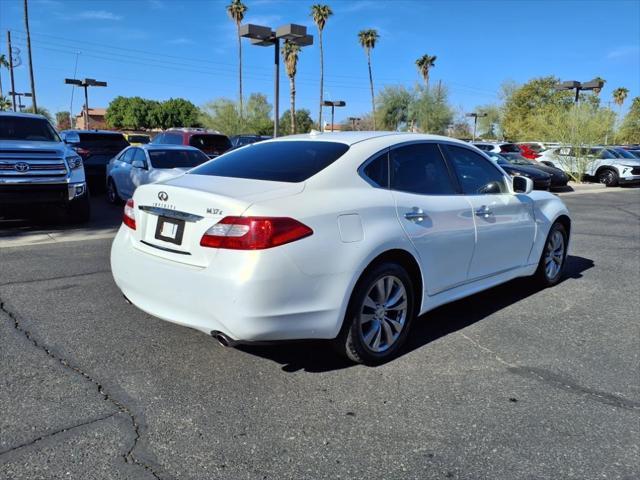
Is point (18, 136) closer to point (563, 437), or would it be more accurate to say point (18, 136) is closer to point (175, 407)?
point (175, 407)

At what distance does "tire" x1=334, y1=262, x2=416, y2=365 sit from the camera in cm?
344

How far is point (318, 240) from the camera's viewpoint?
10.3ft

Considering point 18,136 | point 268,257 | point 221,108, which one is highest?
point 221,108

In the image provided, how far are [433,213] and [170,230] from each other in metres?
1.91

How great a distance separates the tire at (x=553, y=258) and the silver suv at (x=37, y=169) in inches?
279

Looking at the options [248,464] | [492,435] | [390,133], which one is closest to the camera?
[248,464]

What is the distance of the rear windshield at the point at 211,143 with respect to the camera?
52.0 ft

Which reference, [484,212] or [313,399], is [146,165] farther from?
[313,399]

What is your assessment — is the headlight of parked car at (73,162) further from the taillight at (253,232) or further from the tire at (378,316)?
the tire at (378,316)

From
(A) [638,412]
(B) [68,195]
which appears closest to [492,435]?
(A) [638,412]

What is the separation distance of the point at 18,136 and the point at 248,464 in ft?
27.0

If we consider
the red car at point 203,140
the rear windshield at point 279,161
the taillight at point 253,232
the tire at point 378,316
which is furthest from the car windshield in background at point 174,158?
the taillight at point 253,232

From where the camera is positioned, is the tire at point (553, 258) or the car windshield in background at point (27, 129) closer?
the tire at point (553, 258)

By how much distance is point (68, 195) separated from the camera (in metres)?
8.46
